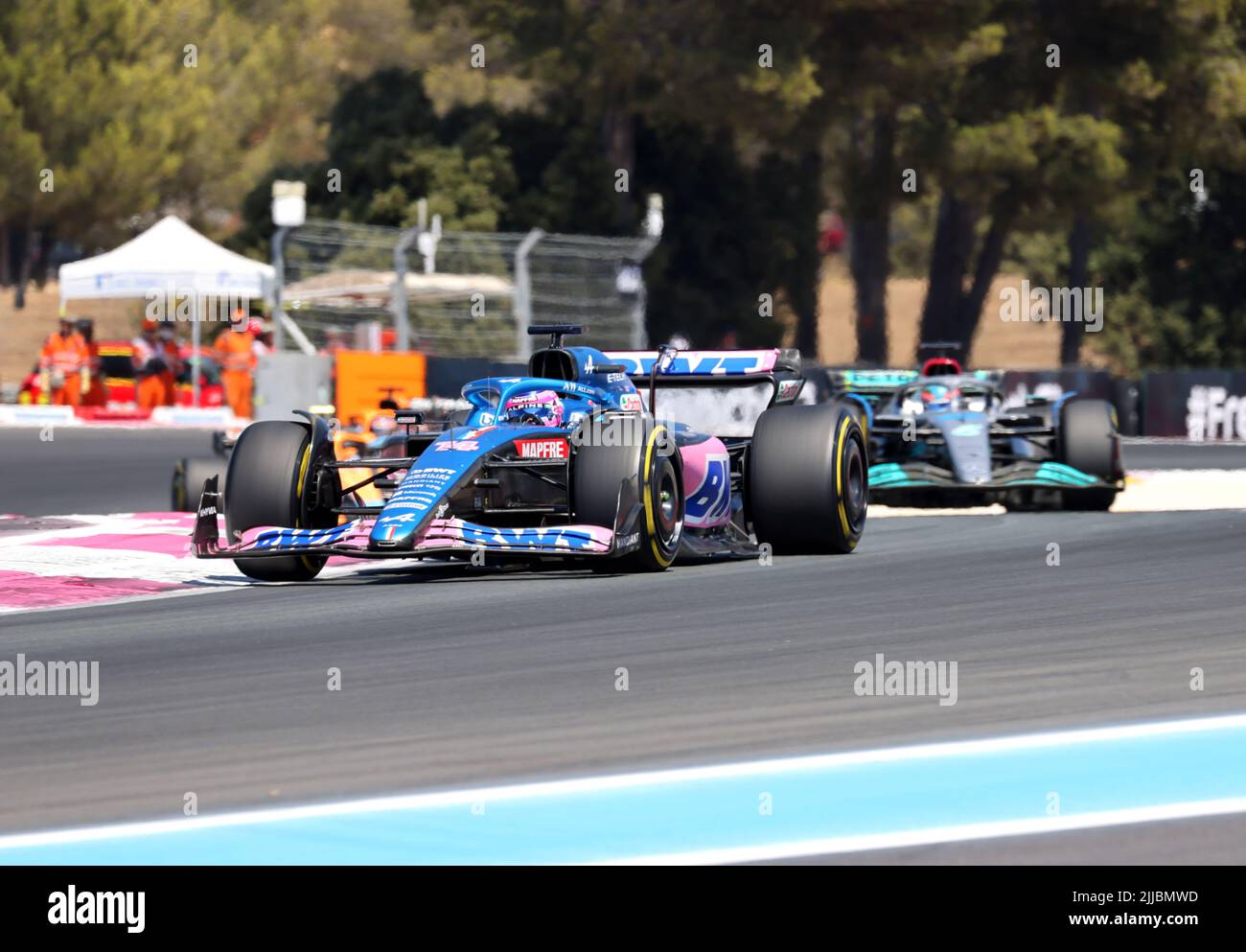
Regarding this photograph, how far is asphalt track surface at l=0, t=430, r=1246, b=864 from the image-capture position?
661 centimetres

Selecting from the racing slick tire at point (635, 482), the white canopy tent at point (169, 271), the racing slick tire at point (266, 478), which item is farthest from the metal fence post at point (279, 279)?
the racing slick tire at point (635, 482)

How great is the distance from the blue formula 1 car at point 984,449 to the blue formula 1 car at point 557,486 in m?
3.36

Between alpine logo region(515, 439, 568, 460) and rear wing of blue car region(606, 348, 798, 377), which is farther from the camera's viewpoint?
rear wing of blue car region(606, 348, 798, 377)

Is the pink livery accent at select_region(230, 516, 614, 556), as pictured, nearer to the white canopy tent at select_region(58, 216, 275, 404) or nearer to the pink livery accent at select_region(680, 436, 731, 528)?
the pink livery accent at select_region(680, 436, 731, 528)

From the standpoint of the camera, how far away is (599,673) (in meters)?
8.39

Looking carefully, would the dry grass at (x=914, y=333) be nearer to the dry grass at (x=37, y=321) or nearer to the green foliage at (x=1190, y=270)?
the green foliage at (x=1190, y=270)

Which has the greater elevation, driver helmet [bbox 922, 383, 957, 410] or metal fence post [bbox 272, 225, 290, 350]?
metal fence post [bbox 272, 225, 290, 350]

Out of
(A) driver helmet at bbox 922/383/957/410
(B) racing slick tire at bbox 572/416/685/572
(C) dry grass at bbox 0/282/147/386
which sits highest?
(C) dry grass at bbox 0/282/147/386

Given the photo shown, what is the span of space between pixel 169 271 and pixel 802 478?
22454 mm

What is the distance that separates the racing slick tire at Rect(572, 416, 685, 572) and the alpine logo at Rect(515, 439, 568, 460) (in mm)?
399

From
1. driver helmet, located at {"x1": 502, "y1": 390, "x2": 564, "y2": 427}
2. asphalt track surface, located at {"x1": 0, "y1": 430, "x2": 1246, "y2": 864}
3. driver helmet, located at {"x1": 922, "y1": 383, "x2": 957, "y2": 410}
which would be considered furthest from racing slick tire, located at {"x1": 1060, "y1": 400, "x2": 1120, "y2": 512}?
driver helmet, located at {"x1": 502, "y1": 390, "x2": 564, "y2": 427}

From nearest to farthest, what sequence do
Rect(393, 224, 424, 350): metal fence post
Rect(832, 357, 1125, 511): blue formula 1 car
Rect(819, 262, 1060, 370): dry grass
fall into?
Rect(832, 357, 1125, 511): blue formula 1 car, Rect(393, 224, 424, 350): metal fence post, Rect(819, 262, 1060, 370): dry grass

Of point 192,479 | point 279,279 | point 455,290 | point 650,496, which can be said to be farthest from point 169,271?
point 650,496

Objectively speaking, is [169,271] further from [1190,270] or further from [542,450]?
[1190,270]
